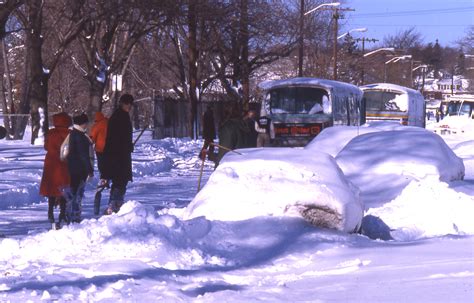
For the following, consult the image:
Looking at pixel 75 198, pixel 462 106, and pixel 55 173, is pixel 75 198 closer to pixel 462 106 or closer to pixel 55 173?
pixel 55 173

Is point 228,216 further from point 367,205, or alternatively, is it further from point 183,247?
point 367,205

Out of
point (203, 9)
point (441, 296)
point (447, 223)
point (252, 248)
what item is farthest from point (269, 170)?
point (203, 9)

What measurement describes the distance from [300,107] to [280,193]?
24.3 meters

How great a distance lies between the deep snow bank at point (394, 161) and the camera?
46.9 feet

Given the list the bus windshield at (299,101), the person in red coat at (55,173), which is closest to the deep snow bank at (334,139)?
the person in red coat at (55,173)

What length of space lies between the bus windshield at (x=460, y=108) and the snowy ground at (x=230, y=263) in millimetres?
50192

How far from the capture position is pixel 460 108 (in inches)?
2389

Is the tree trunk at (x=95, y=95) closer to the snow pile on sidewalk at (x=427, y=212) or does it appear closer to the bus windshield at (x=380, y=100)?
the snow pile on sidewalk at (x=427, y=212)

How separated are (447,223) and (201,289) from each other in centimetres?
511

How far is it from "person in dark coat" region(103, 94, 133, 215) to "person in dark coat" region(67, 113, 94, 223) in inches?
29.1

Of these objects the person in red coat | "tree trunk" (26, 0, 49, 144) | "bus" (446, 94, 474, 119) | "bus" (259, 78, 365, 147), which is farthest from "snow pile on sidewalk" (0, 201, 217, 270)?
"bus" (446, 94, 474, 119)

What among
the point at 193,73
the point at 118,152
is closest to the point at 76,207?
the point at 118,152

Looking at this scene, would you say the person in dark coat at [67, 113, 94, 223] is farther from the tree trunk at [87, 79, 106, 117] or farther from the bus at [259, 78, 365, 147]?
the bus at [259, 78, 365, 147]

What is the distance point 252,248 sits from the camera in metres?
8.88
